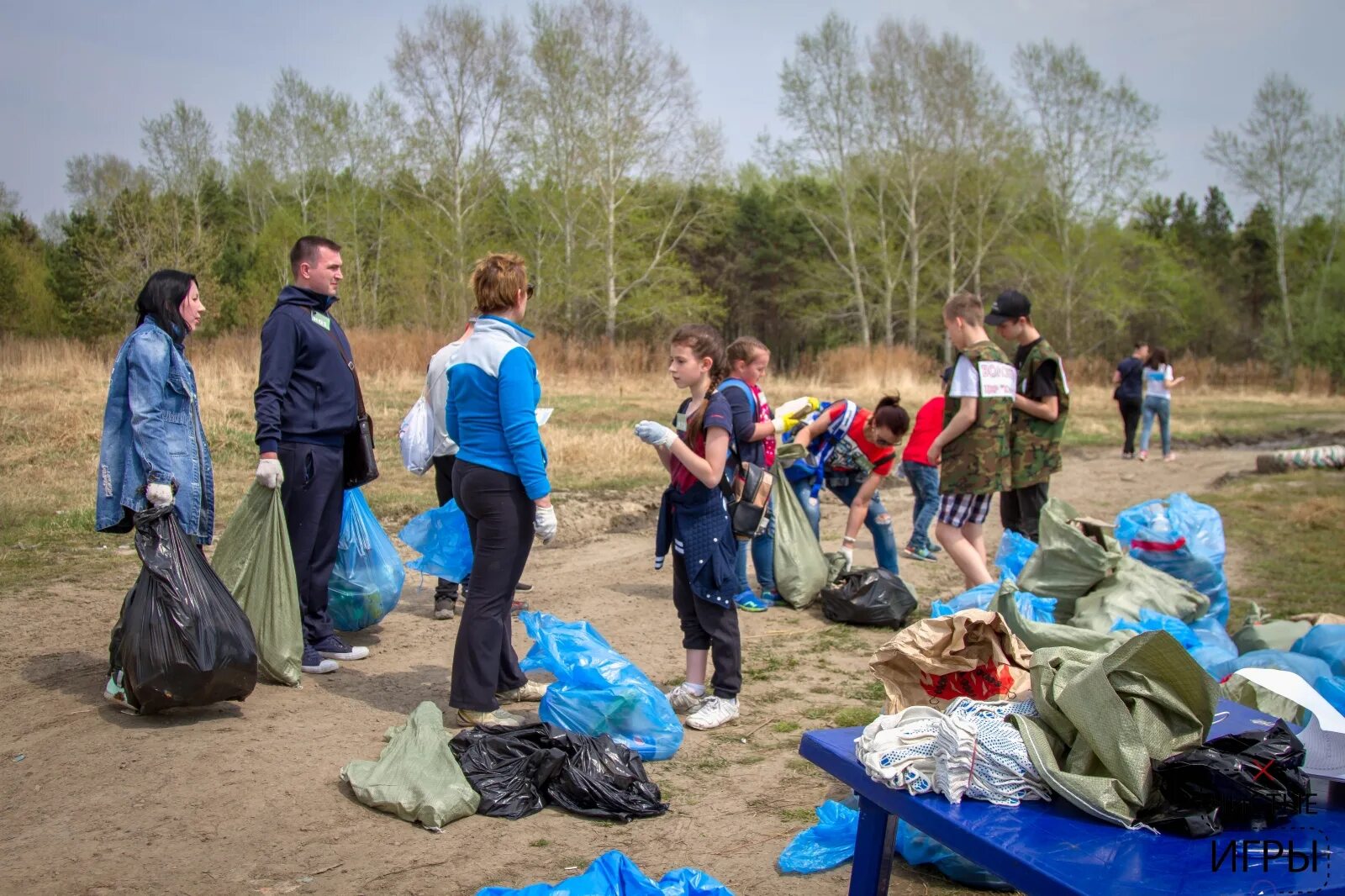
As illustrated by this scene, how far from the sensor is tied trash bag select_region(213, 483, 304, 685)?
4.75 meters

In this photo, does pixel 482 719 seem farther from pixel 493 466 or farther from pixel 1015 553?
pixel 1015 553

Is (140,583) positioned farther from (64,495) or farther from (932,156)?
(932,156)

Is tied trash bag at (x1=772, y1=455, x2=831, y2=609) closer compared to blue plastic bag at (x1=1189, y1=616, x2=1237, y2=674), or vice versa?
blue plastic bag at (x1=1189, y1=616, x2=1237, y2=674)

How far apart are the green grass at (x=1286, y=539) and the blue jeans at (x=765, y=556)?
2833 mm

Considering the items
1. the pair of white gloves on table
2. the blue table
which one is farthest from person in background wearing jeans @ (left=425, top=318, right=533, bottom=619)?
the blue table

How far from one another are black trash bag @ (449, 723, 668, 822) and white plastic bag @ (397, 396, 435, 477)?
8.63 ft

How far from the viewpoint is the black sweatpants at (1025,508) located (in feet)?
22.5

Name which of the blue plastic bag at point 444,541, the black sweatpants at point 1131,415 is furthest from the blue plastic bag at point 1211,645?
the black sweatpants at point 1131,415

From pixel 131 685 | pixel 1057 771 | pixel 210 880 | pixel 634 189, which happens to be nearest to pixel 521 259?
pixel 131 685

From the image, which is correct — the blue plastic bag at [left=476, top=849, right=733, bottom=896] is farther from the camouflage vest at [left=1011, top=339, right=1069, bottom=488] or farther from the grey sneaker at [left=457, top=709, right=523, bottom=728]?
the camouflage vest at [left=1011, top=339, right=1069, bottom=488]

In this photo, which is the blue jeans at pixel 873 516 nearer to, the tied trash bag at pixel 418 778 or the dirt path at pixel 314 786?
the dirt path at pixel 314 786

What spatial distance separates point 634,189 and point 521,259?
29624mm

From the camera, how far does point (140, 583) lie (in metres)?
4.16

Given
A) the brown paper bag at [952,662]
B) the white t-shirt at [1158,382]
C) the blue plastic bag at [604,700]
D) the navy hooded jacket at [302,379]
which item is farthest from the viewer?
the white t-shirt at [1158,382]
